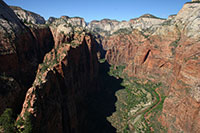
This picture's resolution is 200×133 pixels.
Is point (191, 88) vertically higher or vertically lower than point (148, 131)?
higher

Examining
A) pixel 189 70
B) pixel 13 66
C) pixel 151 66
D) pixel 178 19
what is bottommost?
pixel 151 66

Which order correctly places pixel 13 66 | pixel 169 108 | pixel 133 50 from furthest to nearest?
pixel 133 50 < pixel 169 108 < pixel 13 66

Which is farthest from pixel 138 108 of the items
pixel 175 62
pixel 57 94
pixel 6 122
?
pixel 6 122

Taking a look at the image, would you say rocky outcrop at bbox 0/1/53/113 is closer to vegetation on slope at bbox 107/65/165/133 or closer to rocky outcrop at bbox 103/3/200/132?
vegetation on slope at bbox 107/65/165/133

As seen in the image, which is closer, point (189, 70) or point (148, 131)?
point (189, 70)

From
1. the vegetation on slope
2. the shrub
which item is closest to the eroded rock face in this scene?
the shrub

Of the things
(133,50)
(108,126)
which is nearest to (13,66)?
(108,126)

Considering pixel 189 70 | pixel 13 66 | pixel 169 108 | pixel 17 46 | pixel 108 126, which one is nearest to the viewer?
pixel 13 66

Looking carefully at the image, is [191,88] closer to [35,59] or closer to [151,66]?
[151,66]
